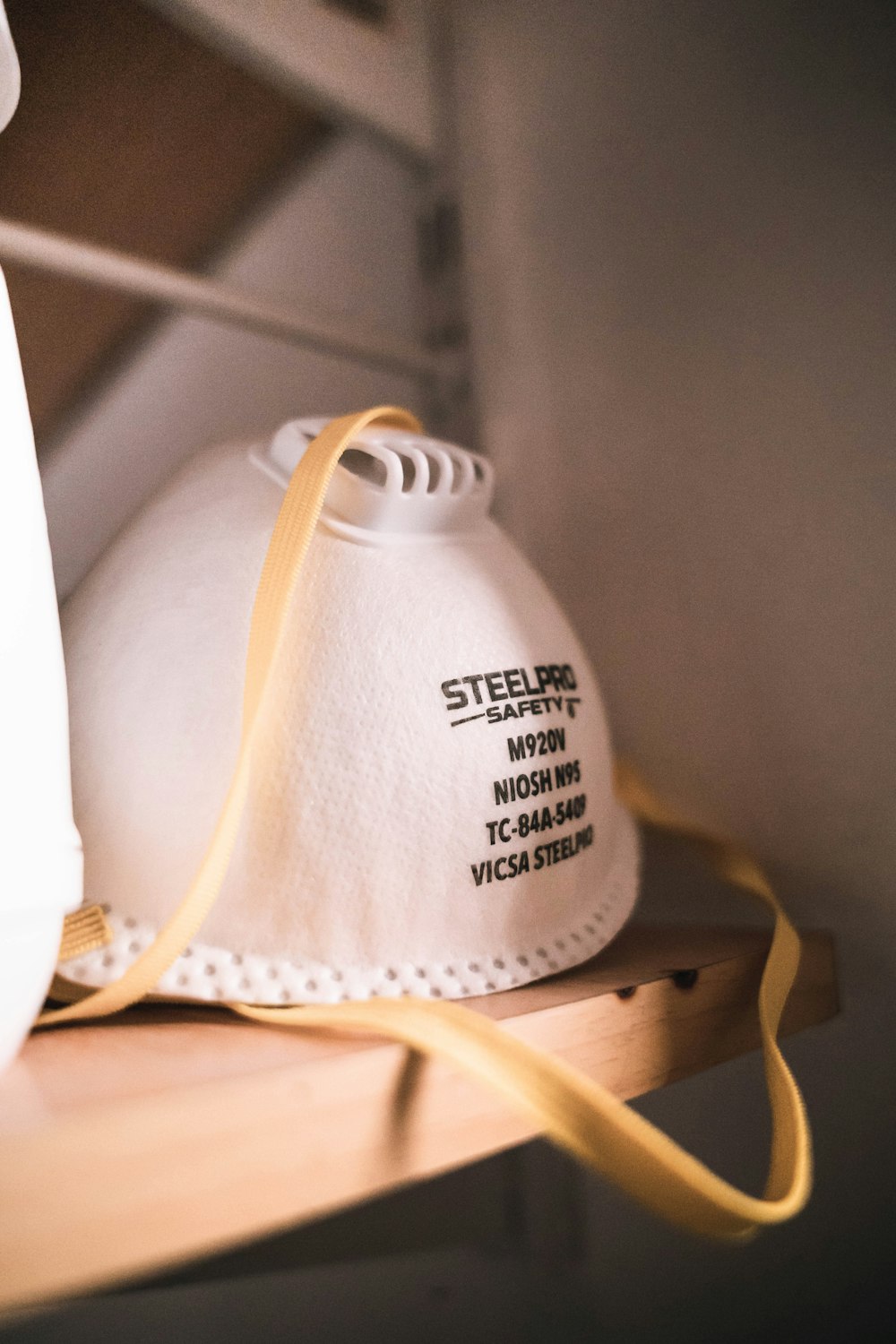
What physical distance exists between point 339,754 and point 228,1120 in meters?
0.14

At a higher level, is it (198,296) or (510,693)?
(198,296)

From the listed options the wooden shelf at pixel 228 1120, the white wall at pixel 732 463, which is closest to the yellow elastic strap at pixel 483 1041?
the wooden shelf at pixel 228 1120

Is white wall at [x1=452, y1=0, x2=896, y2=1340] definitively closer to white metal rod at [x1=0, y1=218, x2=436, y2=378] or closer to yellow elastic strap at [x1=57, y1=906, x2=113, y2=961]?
white metal rod at [x1=0, y1=218, x2=436, y2=378]

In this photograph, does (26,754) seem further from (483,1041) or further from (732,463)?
(732,463)

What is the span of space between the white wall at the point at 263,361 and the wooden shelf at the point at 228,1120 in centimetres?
33

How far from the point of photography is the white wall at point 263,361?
1.85ft

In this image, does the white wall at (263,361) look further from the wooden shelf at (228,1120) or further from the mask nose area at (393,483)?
the wooden shelf at (228,1120)

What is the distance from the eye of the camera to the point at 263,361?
2.14ft

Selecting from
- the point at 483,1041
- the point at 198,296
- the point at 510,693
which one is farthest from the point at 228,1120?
the point at 198,296

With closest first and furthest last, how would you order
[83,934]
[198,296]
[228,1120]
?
[228,1120], [83,934], [198,296]

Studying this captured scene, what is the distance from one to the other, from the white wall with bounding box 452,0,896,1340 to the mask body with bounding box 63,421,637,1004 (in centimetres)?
19

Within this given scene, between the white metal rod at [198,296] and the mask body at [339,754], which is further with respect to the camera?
the white metal rod at [198,296]

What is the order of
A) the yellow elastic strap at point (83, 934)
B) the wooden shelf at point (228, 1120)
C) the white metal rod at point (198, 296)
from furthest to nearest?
the white metal rod at point (198, 296), the yellow elastic strap at point (83, 934), the wooden shelf at point (228, 1120)

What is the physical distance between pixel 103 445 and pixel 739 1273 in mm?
654
